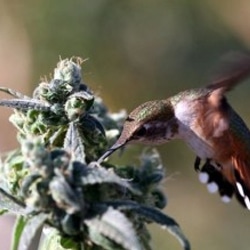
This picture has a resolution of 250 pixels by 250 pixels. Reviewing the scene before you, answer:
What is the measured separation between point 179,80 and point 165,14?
22.4 inches

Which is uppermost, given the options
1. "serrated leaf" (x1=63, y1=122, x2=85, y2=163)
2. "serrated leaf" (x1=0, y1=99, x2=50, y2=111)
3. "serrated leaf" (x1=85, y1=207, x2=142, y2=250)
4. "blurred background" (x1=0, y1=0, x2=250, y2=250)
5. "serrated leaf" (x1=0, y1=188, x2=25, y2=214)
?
"blurred background" (x1=0, y1=0, x2=250, y2=250)

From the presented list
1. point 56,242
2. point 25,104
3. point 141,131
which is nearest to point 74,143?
point 25,104

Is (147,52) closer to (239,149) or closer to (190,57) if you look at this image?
(190,57)

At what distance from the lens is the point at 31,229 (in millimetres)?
1830

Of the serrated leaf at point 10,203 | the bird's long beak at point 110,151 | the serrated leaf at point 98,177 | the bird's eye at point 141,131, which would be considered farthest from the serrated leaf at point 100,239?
the bird's eye at point 141,131

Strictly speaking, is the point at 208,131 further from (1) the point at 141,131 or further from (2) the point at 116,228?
(2) the point at 116,228

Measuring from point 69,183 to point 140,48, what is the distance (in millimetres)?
5354

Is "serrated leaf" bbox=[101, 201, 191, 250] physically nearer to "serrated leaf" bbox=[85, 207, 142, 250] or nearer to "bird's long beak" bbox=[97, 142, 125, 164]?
"serrated leaf" bbox=[85, 207, 142, 250]

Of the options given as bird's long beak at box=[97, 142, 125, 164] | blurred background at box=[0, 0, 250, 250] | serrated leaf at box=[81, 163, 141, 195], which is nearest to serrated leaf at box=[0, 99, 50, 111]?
bird's long beak at box=[97, 142, 125, 164]

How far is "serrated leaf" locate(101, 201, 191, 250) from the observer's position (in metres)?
1.84

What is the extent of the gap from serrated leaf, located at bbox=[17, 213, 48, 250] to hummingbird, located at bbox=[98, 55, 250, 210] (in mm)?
696

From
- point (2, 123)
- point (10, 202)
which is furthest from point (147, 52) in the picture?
point (10, 202)

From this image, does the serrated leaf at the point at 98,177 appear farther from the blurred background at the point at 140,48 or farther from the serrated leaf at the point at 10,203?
the blurred background at the point at 140,48

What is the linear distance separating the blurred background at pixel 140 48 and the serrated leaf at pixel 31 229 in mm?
4680
